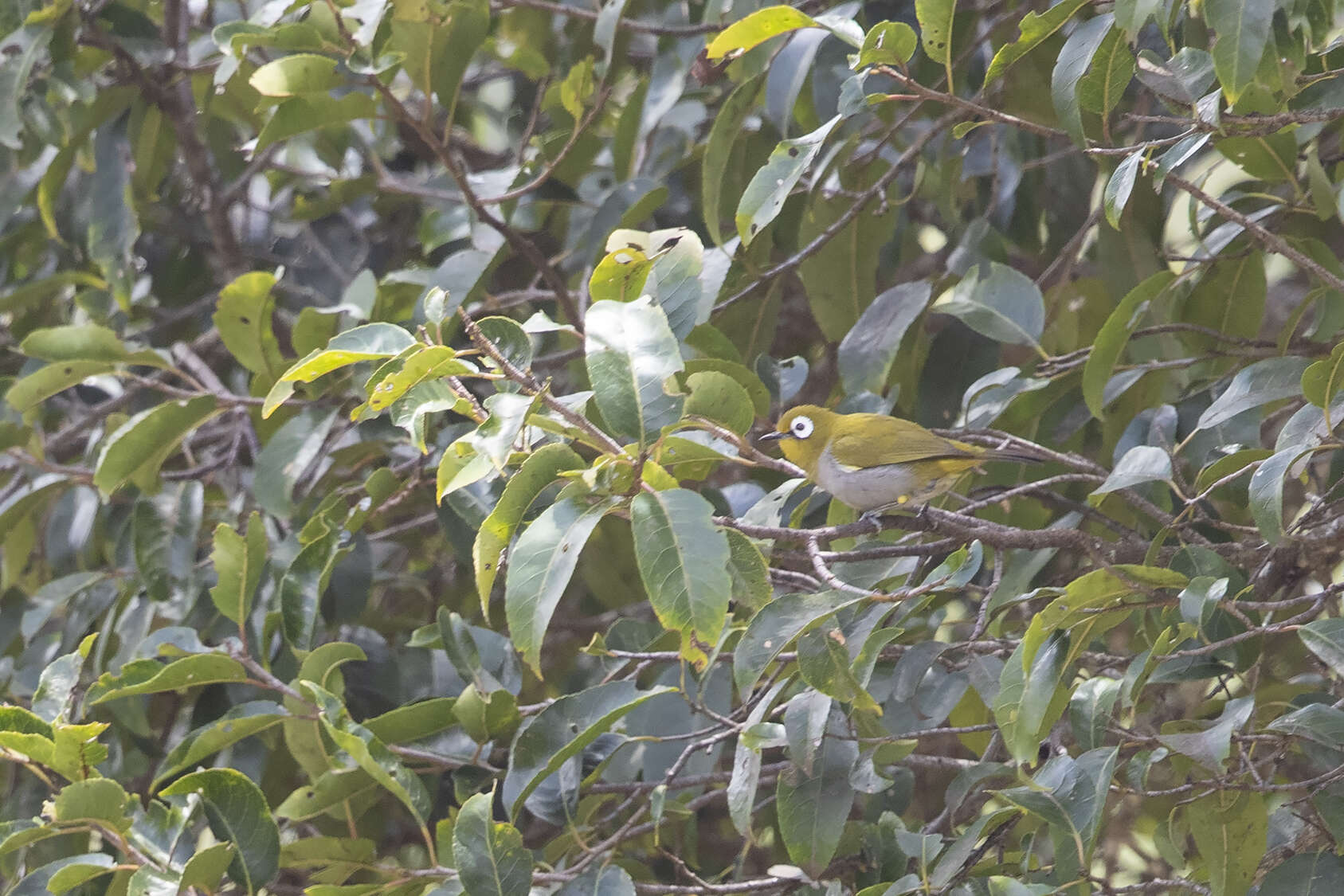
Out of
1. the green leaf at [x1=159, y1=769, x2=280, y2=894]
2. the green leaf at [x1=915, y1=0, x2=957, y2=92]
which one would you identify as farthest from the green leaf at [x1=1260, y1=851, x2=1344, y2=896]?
the green leaf at [x1=159, y1=769, x2=280, y2=894]

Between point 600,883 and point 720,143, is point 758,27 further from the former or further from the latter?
point 600,883

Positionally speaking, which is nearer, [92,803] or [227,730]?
[92,803]

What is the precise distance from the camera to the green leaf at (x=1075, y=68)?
1.99 metres

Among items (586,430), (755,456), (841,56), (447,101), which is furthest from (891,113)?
(586,430)

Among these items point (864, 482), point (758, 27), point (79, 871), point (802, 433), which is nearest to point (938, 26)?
point (758, 27)

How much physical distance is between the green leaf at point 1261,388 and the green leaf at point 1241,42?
68cm

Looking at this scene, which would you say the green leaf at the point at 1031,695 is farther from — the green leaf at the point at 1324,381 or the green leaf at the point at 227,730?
the green leaf at the point at 227,730

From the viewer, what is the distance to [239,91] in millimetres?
3752

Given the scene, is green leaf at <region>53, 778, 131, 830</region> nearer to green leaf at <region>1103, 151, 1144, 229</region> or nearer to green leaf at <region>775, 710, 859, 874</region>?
green leaf at <region>775, 710, 859, 874</region>

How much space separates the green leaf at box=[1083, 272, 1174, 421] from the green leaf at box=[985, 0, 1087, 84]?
22.7 inches

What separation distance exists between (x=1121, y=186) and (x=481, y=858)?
4.77ft

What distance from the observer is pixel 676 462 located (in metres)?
1.93

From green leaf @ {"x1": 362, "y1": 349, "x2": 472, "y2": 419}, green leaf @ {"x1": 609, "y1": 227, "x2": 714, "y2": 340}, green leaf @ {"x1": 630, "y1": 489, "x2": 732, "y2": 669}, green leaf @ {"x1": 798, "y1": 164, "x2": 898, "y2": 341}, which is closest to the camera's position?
green leaf @ {"x1": 630, "y1": 489, "x2": 732, "y2": 669}

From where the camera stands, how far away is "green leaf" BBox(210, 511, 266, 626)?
2605mm
